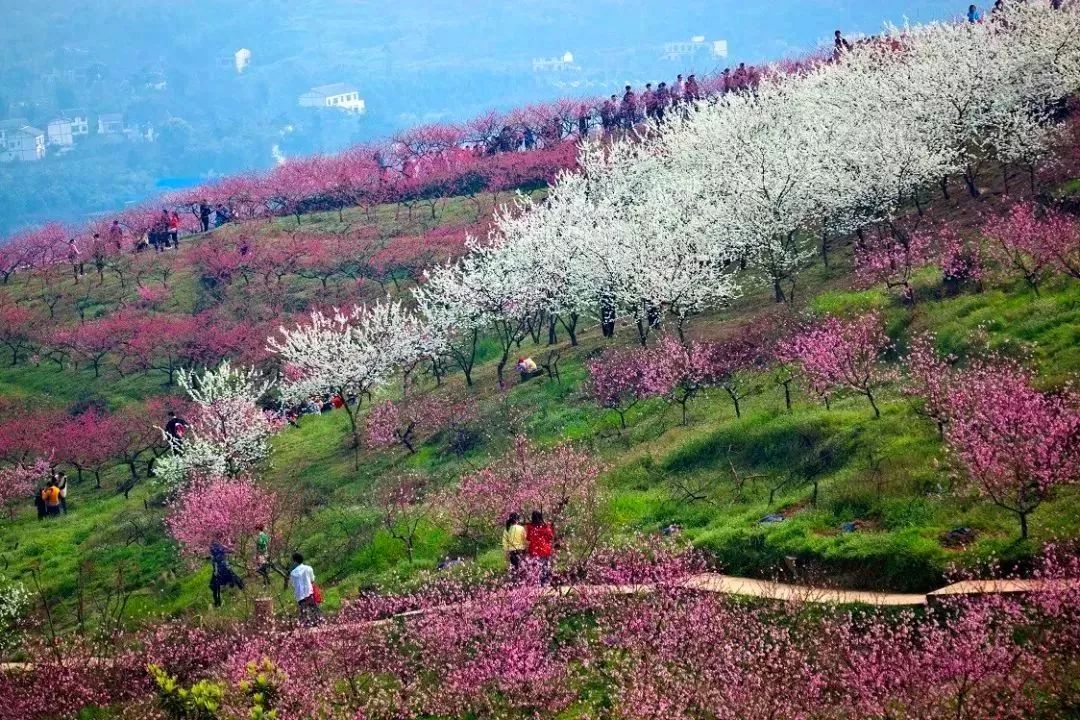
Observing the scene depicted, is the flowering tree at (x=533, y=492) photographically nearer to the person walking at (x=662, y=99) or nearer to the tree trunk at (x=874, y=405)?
the tree trunk at (x=874, y=405)

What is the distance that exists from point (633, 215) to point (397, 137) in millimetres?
52232

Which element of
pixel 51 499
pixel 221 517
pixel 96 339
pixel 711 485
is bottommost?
pixel 51 499

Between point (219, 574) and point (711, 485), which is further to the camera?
point (219, 574)

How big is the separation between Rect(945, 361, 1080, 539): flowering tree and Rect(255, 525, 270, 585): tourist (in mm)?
18679

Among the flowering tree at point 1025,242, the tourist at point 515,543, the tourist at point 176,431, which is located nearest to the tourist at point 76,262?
the tourist at point 176,431

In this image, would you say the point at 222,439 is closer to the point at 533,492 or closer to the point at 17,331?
the point at 533,492

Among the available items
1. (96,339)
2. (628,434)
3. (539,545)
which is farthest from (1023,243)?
(96,339)

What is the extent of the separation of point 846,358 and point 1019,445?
8.59m

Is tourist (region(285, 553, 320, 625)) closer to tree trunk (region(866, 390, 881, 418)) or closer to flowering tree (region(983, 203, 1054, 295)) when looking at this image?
tree trunk (region(866, 390, 881, 418))

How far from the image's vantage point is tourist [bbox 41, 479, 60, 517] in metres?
46.6

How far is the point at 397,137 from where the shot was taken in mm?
100562

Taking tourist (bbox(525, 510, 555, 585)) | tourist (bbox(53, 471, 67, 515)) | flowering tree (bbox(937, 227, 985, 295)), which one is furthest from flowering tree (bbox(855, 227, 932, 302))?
tourist (bbox(53, 471, 67, 515))

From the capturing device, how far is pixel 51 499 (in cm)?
4659

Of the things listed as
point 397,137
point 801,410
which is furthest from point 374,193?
point 801,410
